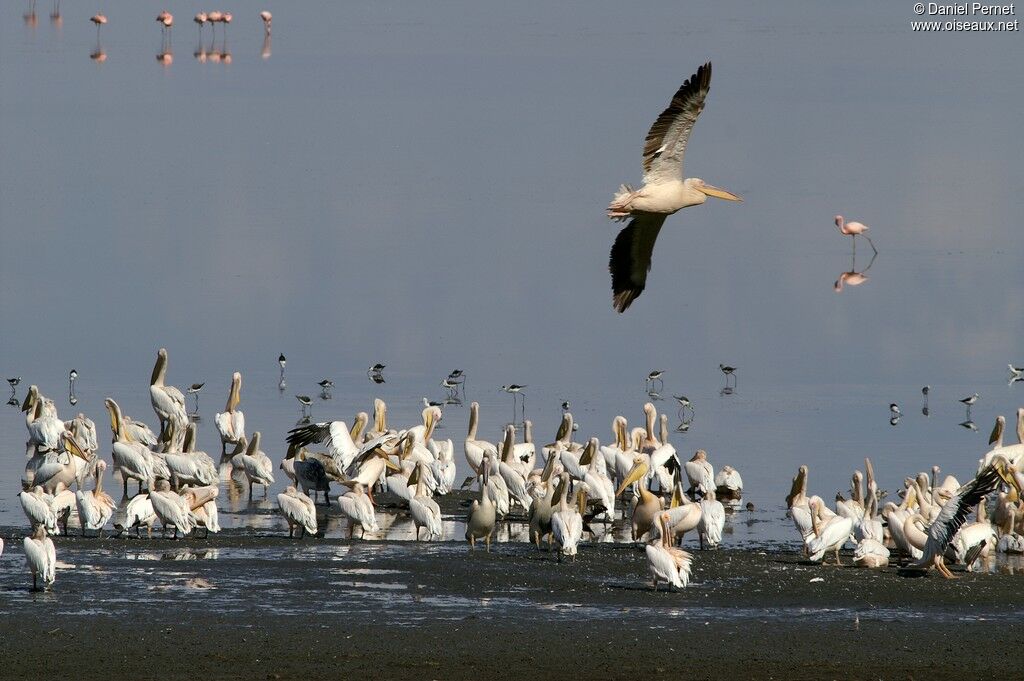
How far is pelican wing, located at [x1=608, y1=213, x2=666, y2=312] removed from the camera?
10.6m

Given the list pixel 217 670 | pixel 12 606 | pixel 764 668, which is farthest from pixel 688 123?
pixel 12 606

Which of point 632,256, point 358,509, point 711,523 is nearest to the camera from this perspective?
point 632,256

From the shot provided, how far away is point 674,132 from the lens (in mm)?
10172

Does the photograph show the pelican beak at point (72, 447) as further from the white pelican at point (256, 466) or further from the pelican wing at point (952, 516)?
the pelican wing at point (952, 516)

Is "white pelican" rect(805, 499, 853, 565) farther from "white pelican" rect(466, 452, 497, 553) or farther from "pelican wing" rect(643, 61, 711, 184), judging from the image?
"pelican wing" rect(643, 61, 711, 184)

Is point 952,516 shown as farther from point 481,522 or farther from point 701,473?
point 701,473

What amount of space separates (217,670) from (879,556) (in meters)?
5.22

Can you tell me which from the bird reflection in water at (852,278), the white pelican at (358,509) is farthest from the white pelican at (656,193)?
the bird reflection in water at (852,278)

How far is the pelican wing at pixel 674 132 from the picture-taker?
983 centimetres

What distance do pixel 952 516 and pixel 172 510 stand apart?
16.9 ft

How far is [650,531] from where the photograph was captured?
42.7 ft

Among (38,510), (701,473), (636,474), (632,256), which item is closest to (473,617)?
(632,256)

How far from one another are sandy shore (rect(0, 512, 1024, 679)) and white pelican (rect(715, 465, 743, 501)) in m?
3.34

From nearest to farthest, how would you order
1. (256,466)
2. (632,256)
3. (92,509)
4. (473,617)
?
(473,617), (632,256), (92,509), (256,466)
